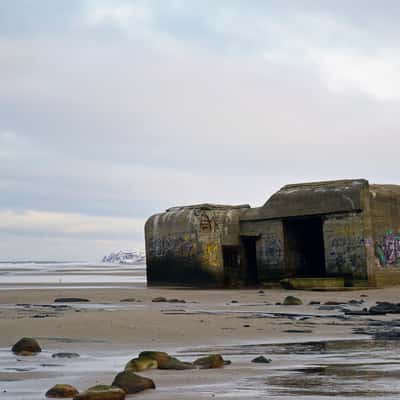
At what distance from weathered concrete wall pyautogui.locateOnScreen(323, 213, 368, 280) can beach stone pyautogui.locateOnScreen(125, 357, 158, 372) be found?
15186 millimetres

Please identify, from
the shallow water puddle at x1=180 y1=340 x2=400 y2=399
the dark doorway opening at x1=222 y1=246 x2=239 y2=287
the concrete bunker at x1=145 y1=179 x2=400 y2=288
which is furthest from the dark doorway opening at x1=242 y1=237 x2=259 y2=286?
the shallow water puddle at x1=180 y1=340 x2=400 y2=399

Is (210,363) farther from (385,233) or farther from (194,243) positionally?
(194,243)

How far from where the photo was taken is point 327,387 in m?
4.88

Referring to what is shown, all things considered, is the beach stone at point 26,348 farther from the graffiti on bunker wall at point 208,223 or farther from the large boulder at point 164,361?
the graffiti on bunker wall at point 208,223

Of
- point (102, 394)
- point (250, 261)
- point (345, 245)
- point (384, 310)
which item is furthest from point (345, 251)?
point (102, 394)

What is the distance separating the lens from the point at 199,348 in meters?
7.34

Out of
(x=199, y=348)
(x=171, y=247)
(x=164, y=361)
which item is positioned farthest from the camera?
(x=171, y=247)

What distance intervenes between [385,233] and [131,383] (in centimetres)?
1723

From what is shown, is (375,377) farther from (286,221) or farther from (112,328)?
(286,221)

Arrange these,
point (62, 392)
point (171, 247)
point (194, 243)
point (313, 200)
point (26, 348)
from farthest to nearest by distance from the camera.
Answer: point (171, 247) → point (194, 243) → point (313, 200) → point (26, 348) → point (62, 392)

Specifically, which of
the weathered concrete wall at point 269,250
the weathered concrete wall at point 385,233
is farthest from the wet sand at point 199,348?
the weathered concrete wall at point 269,250

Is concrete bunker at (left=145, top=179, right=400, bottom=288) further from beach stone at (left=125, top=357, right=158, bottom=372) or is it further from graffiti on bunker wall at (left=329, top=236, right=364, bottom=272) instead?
beach stone at (left=125, top=357, right=158, bottom=372)

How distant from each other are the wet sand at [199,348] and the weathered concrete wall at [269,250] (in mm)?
9185

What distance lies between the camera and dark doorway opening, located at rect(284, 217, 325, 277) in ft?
73.2
